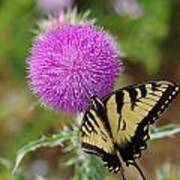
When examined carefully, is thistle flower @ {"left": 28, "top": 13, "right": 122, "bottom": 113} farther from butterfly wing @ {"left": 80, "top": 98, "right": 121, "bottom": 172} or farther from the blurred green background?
the blurred green background

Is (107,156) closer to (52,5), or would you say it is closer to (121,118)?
(121,118)

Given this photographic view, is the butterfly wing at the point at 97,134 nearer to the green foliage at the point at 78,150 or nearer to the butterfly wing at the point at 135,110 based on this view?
the butterfly wing at the point at 135,110

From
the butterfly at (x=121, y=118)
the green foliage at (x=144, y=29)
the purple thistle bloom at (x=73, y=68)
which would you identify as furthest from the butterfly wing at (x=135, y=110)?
the green foliage at (x=144, y=29)

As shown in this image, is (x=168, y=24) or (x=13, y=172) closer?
(x=13, y=172)

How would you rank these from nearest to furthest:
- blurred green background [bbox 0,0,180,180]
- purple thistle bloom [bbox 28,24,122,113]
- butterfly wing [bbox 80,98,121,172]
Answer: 1. butterfly wing [bbox 80,98,121,172]
2. purple thistle bloom [bbox 28,24,122,113]
3. blurred green background [bbox 0,0,180,180]

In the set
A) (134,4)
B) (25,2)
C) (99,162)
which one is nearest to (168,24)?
(134,4)

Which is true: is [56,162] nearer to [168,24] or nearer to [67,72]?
[168,24]

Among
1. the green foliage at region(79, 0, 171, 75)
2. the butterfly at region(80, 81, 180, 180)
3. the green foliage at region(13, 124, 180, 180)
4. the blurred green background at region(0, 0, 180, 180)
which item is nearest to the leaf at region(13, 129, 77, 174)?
the green foliage at region(13, 124, 180, 180)
